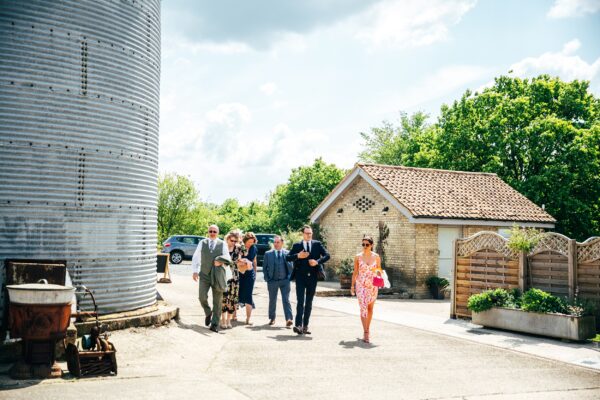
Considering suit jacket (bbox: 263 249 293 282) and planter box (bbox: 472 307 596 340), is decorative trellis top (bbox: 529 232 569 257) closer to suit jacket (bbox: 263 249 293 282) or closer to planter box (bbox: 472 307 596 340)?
planter box (bbox: 472 307 596 340)

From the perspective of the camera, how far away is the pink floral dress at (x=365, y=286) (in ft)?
33.9

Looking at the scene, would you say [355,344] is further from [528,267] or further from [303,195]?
[303,195]

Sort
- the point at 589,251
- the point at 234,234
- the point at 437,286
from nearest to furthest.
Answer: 1. the point at 589,251
2. the point at 234,234
3. the point at 437,286

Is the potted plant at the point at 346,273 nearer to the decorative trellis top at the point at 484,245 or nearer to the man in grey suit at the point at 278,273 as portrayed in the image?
the decorative trellis top at the point at 484,245

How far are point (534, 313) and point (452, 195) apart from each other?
39.7ft

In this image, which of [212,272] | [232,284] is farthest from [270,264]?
[212,272]

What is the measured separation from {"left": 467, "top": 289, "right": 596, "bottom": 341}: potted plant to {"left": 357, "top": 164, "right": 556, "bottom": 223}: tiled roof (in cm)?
766

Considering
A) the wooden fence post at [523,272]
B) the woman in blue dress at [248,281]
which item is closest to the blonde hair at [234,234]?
the woman in blue dress at [248,281]

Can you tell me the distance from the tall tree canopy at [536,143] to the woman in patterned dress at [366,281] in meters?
23.3

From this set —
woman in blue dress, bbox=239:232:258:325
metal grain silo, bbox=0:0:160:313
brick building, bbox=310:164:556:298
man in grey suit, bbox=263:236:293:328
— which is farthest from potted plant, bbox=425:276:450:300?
metal grain silo, bbox=0:0:160:313

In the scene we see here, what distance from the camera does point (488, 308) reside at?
1252cm

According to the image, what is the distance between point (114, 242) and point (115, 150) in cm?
156

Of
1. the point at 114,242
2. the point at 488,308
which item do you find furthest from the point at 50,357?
the point at 488,308

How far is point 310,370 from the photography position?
7.89 metres
